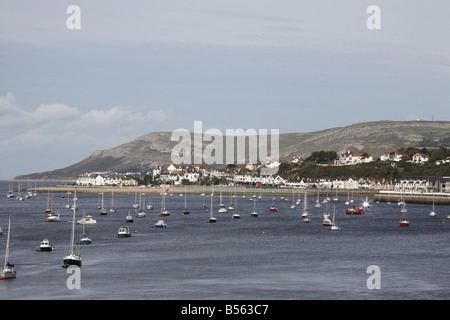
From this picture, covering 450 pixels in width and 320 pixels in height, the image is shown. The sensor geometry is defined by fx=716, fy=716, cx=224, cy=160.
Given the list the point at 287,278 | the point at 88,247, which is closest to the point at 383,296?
the point at 287,278

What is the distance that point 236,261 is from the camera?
6544 cm

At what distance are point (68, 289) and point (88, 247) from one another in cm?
2450

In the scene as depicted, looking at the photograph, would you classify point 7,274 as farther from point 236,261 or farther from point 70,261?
point 236,261

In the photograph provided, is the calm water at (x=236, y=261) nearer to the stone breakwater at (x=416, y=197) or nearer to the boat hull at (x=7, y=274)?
the boat hull at (x=7, y=274)

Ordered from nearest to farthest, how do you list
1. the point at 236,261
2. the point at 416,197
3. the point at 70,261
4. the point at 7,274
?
the point at 7,274, the point at 70,261, the point at 236,261, the point at 416,197

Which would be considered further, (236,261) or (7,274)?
(236,261)

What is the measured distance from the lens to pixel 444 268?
6106 centimetres

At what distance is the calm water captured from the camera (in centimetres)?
5000

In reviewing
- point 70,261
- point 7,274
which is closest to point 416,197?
point 70,261

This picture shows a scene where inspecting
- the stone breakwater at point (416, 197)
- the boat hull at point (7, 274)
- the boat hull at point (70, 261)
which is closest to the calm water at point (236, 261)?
the boat hull at point (7, 274)

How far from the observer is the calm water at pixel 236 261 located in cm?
5000
